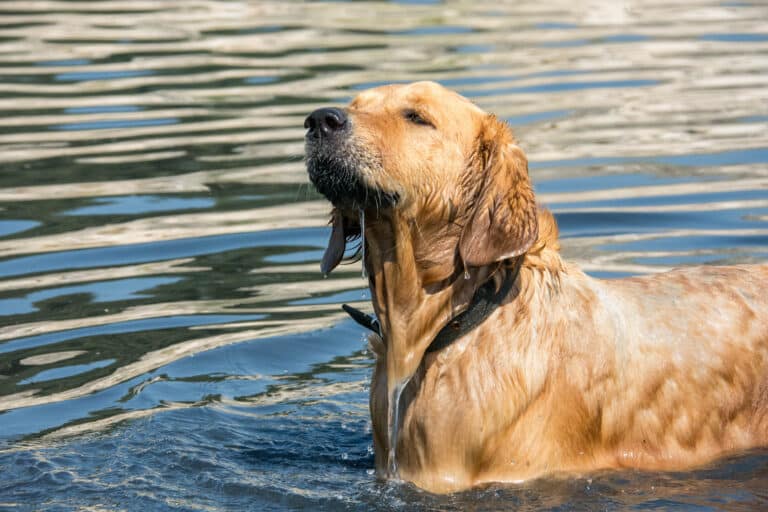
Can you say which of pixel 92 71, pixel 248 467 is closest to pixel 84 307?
pixel 248 467

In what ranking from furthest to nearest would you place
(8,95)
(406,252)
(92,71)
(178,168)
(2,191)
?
1. (92,71)
2. (8,95)
3. (178,168)
4. (2,191)
5. (406,252)

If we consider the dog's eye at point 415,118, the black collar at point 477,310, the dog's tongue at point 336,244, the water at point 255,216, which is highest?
the dog's eye at point 415,118

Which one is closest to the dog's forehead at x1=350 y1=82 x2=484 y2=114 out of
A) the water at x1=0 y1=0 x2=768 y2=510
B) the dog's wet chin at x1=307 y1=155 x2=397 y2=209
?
the dog's wet chin at x1=307 y1=155 x2=397 y2=209

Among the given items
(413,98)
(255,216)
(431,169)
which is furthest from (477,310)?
(255,216)

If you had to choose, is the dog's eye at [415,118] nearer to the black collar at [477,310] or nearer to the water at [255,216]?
the black collar at [477,310]

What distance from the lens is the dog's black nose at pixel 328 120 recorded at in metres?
6.84

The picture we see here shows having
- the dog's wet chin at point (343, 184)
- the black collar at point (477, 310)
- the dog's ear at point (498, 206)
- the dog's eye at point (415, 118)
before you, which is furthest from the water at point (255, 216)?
the dog's eye at point (415, 118)

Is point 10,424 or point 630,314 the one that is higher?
point 630,314

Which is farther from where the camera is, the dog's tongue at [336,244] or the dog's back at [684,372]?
the dog's tongue at [336,244]

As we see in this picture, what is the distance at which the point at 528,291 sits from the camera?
23.7ft

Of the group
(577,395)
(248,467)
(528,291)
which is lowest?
(248,467)

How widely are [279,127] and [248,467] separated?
918cm

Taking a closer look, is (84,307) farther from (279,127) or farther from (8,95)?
(8,95)

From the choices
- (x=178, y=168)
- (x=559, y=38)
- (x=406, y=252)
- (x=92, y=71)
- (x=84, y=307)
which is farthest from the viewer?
(x=559, y=38)
